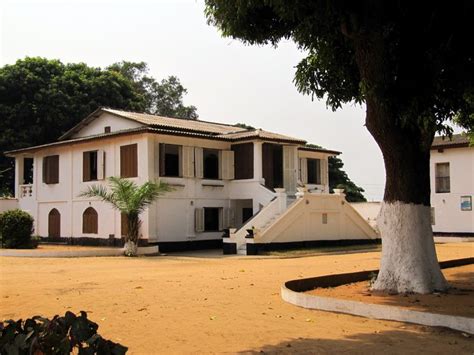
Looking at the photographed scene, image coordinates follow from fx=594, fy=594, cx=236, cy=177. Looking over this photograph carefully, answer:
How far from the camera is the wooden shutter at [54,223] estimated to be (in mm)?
31875

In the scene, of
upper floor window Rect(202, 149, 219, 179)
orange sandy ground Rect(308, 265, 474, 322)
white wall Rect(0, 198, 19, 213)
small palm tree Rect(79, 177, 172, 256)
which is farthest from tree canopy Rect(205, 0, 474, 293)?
white wall Rect(0, 198, 19, 213)

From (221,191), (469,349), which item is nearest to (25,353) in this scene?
(469,349)

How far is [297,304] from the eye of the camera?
35.7ft

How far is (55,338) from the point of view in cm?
470

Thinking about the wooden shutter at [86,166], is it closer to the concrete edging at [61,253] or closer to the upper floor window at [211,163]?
the upper floor window at [211,163]

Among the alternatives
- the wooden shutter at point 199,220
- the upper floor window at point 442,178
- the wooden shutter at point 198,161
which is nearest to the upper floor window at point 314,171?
the upper floor window at point 442,178

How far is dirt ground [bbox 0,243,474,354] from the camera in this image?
7.82 m

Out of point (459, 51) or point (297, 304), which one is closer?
point (297, 304)

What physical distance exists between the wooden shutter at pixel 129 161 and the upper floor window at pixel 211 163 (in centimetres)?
365

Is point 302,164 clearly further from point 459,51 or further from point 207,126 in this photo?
point 459,51

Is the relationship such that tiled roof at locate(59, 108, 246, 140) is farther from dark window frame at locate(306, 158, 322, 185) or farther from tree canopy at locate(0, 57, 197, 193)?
tree canopy at locate(0, 57, 197, 193)

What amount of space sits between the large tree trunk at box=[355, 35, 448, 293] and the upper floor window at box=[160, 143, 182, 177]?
16487mm

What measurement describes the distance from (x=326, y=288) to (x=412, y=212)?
2679 mm

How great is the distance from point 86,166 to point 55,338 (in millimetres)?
26528
